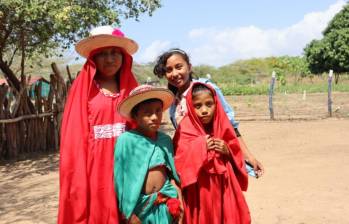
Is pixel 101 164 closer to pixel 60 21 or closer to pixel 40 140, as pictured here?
pixel 60 21

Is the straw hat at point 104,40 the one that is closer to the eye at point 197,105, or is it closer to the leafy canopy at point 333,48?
the eye at point 197,105

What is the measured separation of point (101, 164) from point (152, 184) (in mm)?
285

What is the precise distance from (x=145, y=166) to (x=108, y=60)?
1.96 feet

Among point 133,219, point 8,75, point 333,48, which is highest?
point 333,48

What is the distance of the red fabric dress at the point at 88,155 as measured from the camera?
7.77ft

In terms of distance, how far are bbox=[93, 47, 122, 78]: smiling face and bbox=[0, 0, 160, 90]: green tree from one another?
17.7 feet

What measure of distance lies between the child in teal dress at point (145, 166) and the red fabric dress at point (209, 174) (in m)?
0.09

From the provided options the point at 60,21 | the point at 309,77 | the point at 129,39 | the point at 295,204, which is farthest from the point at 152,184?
the point at 309,77

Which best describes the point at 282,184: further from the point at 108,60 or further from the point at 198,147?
the point at 108,60

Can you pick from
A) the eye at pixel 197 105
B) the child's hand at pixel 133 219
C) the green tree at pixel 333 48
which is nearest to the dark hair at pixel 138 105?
the eye at pixel 197 105

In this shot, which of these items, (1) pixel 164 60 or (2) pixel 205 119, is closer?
(2) pixel 205 119

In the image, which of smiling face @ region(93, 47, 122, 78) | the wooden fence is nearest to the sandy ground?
the wooden fence

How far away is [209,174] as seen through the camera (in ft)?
8.19

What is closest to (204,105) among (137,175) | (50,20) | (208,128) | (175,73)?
(208,128)
